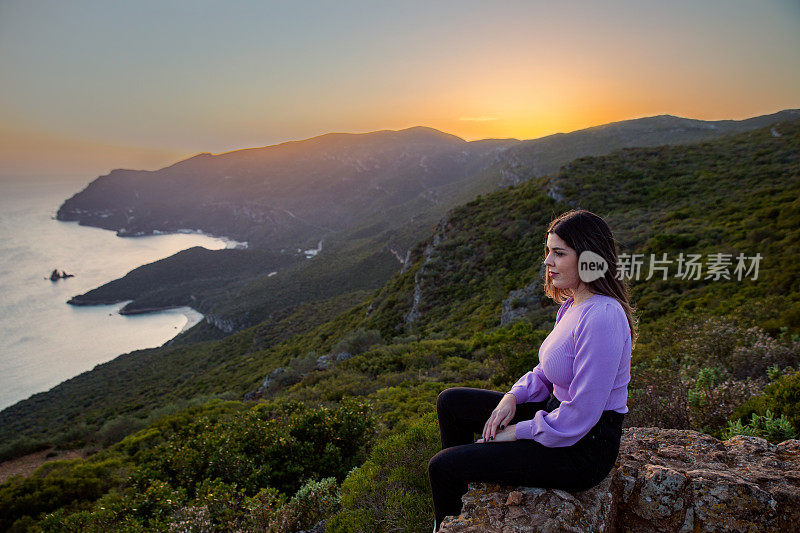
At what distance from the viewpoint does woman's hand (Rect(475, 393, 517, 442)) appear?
6.73 ft

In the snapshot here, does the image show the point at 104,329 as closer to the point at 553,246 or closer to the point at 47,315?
the point at 47,315

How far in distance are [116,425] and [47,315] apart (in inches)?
4753

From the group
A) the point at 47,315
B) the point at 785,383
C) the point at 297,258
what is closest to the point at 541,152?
the point at 297,258

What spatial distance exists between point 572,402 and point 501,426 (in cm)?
48

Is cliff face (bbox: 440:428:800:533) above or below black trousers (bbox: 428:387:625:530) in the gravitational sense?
below

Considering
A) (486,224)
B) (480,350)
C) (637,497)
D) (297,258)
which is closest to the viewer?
(637,497)

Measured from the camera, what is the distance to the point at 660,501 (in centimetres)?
197

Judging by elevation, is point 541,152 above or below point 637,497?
above

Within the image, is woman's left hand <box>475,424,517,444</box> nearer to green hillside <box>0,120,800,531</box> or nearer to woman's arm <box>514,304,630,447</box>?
woman's arm <box>514,304,630,447</box>

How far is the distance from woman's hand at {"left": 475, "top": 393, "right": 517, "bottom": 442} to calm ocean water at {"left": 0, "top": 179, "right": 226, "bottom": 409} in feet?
261

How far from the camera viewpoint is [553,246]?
7.06ft

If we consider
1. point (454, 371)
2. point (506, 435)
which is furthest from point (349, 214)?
point (506, 435)

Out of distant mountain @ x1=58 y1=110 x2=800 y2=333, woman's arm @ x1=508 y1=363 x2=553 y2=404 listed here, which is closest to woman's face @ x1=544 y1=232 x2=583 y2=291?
woman's arm @ x1=508 y1=363 x2=553 y2=404

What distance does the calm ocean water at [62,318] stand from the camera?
227 ft
